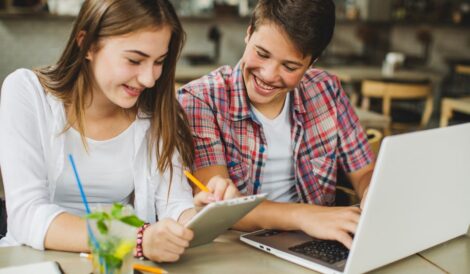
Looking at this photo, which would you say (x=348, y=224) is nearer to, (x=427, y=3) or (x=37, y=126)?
(x=37, y=126)

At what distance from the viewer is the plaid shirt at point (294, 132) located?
5.30ft

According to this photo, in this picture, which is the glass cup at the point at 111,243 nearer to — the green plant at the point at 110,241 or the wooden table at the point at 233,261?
the green plant at the point at 110,241

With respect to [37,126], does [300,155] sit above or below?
below

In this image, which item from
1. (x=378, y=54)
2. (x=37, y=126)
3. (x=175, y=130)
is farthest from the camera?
(x=378, y=54)

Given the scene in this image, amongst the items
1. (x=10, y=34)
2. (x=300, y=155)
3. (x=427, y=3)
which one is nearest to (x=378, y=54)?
(x=427, y=3)

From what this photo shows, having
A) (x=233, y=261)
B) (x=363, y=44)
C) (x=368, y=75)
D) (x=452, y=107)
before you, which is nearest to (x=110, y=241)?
(x=233, y=261)

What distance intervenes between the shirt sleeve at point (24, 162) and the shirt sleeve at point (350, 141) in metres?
0.95

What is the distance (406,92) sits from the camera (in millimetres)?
4566

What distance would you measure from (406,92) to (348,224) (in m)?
3.58

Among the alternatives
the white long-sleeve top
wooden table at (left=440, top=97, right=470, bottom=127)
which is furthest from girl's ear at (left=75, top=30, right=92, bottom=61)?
wooden table at (left=440, top=97, right=470, bottom=127)

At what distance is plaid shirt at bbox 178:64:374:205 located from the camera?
1.61 meters

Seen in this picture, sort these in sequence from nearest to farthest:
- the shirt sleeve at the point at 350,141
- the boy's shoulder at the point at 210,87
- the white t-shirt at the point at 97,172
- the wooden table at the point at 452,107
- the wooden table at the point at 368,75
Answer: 1. the white t-shirt at the point at 97,172
2. the boy's shoulder at the point at 210,87
3. the shirt sleeve at the point at 350,141
4. the wooden table at the point at 452,107
5. the wooden table at the point at 368,75

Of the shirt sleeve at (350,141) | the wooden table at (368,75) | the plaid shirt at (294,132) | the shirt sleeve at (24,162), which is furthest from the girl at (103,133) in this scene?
the wooden table at (368,75)

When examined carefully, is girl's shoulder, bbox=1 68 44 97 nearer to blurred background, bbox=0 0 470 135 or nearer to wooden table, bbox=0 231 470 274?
wooden table, bbox=0 231 470 274
